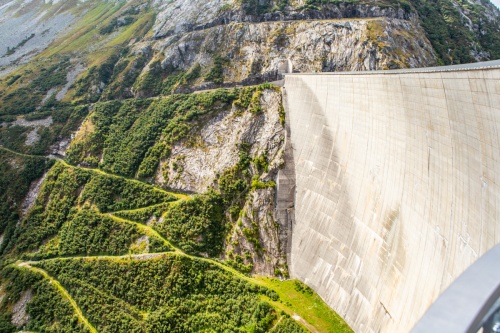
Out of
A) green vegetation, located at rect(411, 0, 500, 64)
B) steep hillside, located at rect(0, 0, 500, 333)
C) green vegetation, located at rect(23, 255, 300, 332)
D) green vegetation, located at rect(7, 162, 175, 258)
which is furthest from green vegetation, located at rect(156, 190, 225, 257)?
green vegetation, located at rect(411, 0, 500, 64)

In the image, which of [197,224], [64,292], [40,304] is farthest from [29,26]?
[197,224]

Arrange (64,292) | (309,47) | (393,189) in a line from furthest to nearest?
(309,47) → (64,292) → (393,189)

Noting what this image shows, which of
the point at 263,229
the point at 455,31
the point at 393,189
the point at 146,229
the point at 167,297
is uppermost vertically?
the point at 393,189

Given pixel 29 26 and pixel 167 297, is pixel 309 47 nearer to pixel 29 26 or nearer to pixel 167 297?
pixel 167 297

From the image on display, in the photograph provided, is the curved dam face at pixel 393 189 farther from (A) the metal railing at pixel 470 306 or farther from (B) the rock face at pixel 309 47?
(B) the rock face at pixel 309 47

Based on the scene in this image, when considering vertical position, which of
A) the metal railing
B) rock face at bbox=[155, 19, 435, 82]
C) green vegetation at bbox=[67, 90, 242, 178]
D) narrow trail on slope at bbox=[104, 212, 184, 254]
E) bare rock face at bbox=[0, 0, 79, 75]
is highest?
the metal railing

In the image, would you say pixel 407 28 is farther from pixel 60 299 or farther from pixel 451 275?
pixel 60 299

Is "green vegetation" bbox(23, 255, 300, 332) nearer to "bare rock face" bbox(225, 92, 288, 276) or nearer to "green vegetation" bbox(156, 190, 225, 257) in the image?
"green vegetation" bbox(156, 190, 225, 257)
